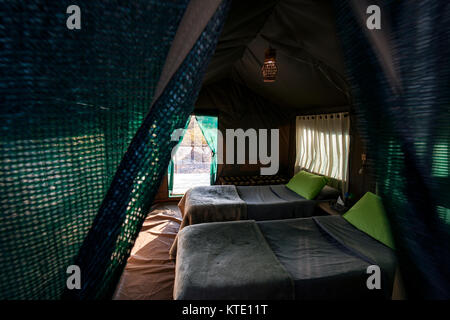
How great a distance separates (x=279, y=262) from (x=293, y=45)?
223 centimetres

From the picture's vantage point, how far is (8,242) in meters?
0.31

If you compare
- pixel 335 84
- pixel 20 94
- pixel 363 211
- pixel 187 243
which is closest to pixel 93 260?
pixel 20 94

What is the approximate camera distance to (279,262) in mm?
1960

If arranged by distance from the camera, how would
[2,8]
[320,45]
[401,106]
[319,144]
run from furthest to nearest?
[319,144], [320,45], [401,106], [2,8]

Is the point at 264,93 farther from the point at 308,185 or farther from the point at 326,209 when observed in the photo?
the point at 326,209

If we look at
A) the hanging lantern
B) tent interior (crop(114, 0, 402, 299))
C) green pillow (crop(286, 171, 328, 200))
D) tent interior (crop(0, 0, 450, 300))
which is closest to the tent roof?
tent interior (crop(114, 0, 402, 299))

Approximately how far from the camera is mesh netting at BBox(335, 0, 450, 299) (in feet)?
1.09

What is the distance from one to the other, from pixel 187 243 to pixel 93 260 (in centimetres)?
202

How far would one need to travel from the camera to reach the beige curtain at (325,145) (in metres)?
3.53

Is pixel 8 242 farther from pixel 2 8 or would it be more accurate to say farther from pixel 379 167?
pixel 379 167

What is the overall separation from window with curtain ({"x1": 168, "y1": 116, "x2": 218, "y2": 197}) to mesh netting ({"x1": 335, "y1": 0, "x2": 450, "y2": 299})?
443 cm

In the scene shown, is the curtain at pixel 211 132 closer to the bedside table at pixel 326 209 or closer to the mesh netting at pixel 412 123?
the bedside table at pixel 326 209

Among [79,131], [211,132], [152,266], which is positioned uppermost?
[211,132]

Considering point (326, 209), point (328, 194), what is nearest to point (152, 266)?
point (326, 209)
